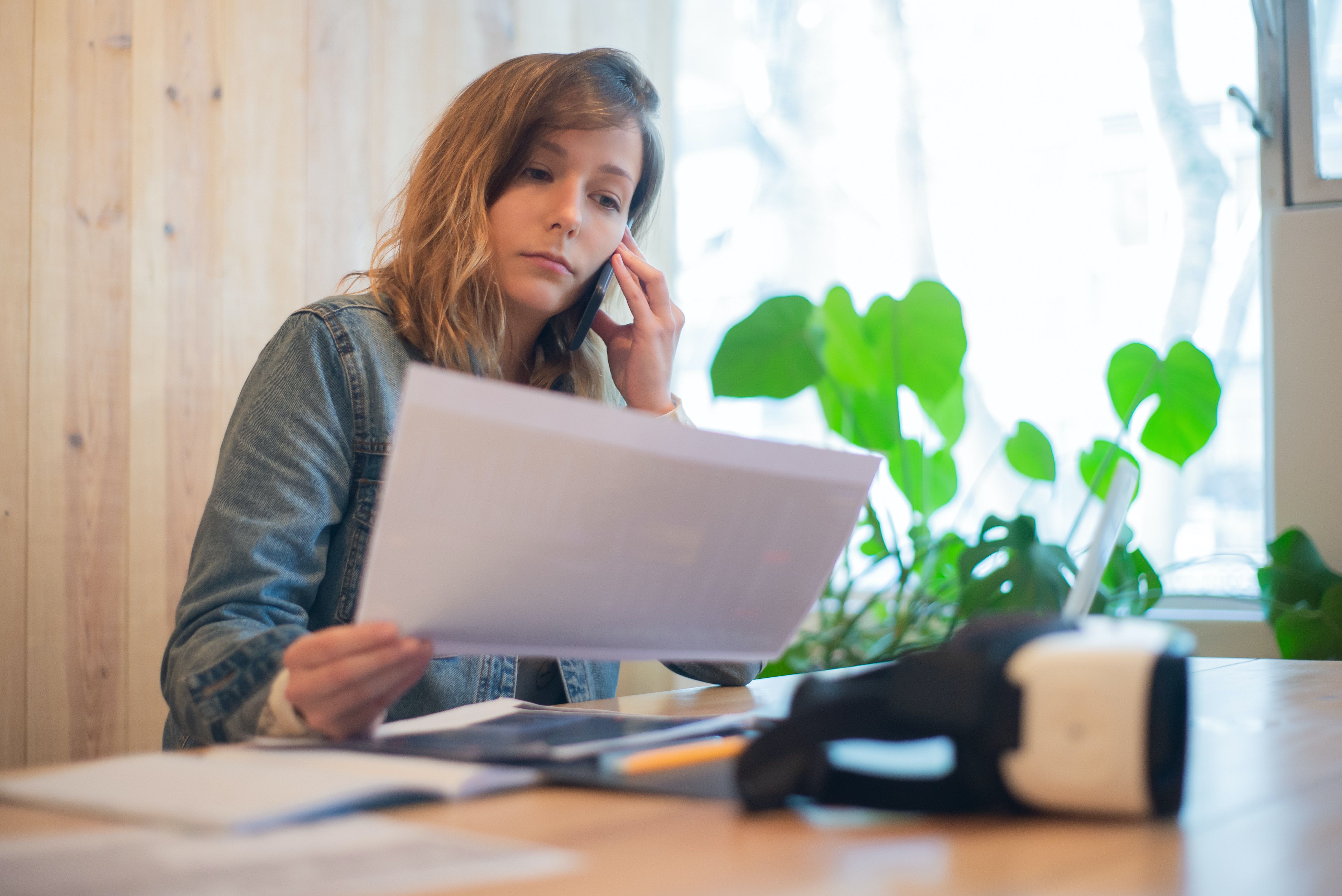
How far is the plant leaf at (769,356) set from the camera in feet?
6.40

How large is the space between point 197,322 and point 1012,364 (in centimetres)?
156

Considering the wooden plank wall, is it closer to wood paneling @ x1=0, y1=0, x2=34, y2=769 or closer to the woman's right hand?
wood paneling @ x1=0, y1=0, x2=34, y2=769

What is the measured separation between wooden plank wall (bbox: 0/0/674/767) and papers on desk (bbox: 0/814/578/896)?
1.19m

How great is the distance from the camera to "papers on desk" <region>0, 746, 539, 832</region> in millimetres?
450

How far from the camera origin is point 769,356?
6.42 feet

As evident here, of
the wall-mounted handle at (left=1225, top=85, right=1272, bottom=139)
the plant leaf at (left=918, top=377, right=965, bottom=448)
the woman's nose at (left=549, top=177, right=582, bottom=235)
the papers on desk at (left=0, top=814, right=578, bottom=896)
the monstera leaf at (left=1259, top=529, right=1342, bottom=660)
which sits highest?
the wall-mounted handle at (left=1225, top=85, right=1272, bottom=139)

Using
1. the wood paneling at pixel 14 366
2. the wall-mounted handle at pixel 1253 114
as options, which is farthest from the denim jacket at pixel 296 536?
the wall-mounted handle at pixel 1253 114

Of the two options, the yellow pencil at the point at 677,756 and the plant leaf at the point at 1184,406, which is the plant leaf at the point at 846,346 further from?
the yellow pencil at the point at 677,756

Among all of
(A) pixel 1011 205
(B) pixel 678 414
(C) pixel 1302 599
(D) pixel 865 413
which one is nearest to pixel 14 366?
(B) pixel 678 414

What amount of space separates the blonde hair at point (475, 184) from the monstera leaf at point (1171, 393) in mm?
952

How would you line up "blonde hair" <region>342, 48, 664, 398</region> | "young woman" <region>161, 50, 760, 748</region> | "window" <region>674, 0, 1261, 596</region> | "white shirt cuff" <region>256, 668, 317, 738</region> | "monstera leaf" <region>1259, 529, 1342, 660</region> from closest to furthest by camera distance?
"white shirt cuff" <region>256, 668, 317, 738</region> → "young woman" <region>161, 50, 760, 748</region> → "blonde hair" <region>342, 48, 664, 398</region> → "monstera leaf" <region>1259, 529, 1342, 660</region> → "window" <region>674, 0, 1261, 596</region>

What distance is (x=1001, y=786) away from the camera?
0.47 metres

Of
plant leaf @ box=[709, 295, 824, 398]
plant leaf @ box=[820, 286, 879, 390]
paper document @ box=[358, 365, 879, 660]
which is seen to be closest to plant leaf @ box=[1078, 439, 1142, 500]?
plant leaf @ box=[820, 286, 879, 390]

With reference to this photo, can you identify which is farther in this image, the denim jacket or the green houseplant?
the green houseplant
